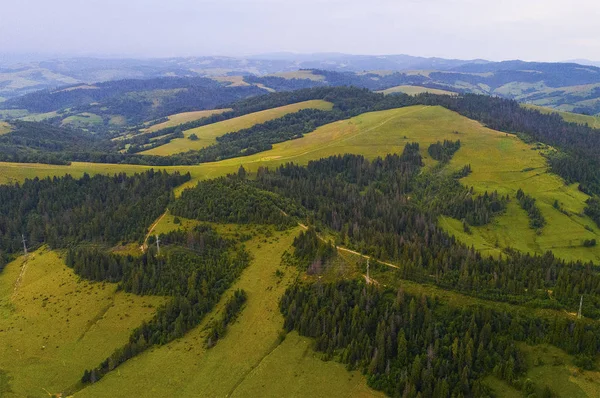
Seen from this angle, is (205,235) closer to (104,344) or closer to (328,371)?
(104,344)

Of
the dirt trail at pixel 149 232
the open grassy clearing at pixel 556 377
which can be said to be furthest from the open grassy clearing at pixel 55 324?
the open grassy clearing at pixel 556 377

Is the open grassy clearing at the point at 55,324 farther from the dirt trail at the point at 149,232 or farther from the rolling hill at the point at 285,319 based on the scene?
the dirt trail at the point at 149,232

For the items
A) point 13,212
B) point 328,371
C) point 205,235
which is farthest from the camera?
point 13,212

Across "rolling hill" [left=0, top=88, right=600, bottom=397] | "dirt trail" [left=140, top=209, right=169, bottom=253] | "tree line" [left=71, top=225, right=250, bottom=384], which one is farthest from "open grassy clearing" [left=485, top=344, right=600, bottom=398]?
"dirt trail" [left=140, top=209, right=169, bottom=253]

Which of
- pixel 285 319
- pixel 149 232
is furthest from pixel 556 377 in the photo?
pixel 149 232

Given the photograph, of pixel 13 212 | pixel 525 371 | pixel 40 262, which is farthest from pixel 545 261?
pixel 13 212

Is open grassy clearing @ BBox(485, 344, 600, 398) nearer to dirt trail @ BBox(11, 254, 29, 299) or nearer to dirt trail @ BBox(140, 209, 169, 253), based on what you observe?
dirt trail @ BBox(140, 209, 169, 253)
